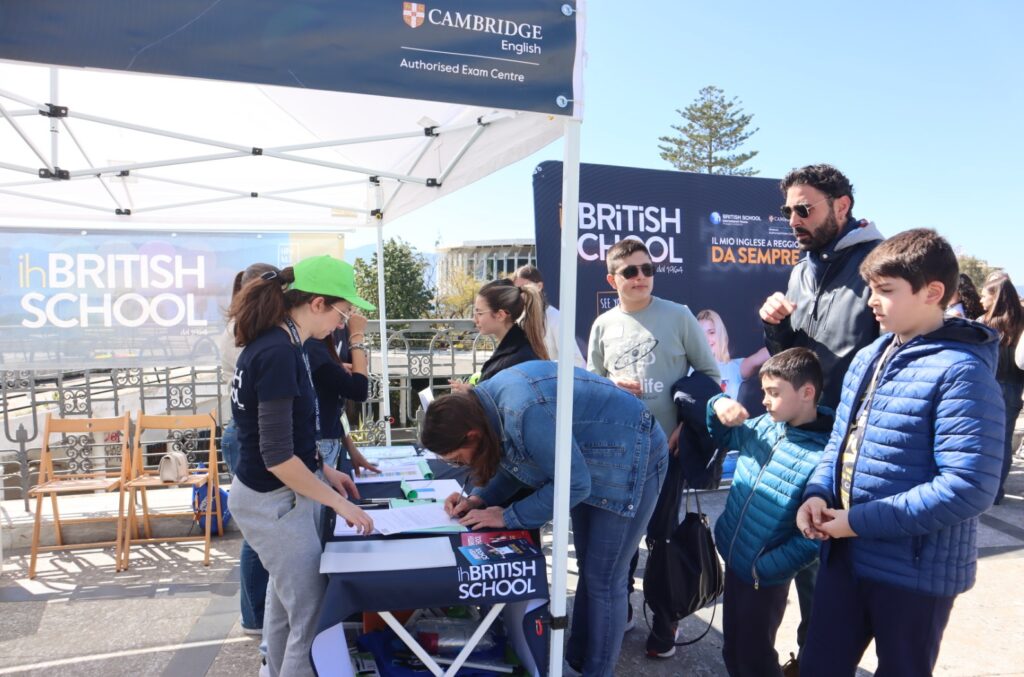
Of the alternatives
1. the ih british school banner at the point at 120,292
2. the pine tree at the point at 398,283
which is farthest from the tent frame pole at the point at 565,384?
the pine tree at the point at 398,283

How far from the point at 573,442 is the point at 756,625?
87 cm

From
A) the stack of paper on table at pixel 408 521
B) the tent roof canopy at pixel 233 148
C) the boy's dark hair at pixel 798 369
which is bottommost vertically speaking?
the stack of paper on table at pixel 408 521

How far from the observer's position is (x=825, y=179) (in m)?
2.07

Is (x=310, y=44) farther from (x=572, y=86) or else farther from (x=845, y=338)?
(x=845, y=338)

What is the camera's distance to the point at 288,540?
187 centimetres

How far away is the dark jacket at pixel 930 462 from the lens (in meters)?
1.44

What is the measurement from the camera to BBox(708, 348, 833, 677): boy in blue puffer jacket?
1979mm

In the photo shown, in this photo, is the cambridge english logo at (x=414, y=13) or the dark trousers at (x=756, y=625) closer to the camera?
the cambridge english logo at (x=414, y=13)

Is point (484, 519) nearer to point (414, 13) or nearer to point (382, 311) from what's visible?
point (414, 13)

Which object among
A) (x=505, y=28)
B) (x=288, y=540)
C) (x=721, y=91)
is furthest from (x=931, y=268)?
(x=721, y=91)

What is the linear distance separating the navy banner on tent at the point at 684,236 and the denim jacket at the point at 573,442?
1.96m

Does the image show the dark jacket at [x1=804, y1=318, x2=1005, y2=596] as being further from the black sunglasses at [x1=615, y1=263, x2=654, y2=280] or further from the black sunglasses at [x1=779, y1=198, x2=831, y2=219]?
the black sunglasses at [x1=615, y1=263, x2=654, y2=280]

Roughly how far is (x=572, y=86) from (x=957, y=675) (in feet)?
9.23

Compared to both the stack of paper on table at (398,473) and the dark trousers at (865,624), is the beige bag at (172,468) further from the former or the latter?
the dark trousers at (865,624)
